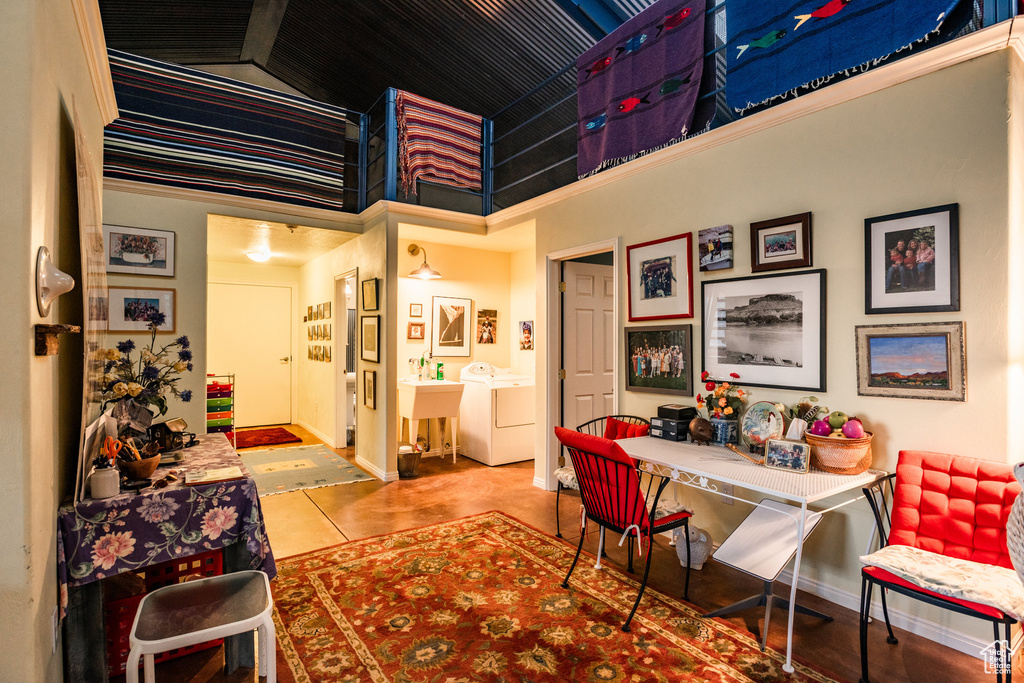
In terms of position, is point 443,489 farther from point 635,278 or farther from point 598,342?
point 635,278

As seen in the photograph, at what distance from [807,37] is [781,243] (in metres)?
1.04

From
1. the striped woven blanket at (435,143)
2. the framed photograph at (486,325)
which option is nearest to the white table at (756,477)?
the striped woven blanket at (435,143)

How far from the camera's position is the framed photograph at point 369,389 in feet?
16.4

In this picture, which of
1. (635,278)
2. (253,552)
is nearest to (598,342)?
(635,278)

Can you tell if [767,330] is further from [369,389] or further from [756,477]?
[369,389]

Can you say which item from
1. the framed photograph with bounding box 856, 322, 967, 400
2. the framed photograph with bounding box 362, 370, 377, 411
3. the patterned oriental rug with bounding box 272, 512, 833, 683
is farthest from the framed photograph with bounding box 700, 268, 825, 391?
the framed photograph with bounding box 362, 370, 377, 411

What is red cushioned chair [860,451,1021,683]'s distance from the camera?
6.39 ft

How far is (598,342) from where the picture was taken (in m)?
4.77

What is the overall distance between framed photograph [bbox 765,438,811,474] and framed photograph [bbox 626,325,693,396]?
80 centimetres

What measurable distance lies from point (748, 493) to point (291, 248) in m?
5.37

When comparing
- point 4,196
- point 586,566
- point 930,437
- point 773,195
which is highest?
point 773,195

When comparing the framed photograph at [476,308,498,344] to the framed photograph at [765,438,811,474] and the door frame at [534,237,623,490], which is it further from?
the framed photograph at [765,438,811,474]

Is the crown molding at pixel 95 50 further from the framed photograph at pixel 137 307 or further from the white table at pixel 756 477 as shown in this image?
the white table at pixel 756 477

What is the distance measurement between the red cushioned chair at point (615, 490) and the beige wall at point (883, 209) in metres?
0.86
